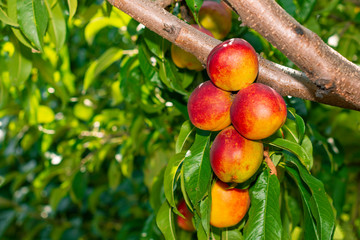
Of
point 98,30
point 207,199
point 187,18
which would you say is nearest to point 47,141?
point 98,30

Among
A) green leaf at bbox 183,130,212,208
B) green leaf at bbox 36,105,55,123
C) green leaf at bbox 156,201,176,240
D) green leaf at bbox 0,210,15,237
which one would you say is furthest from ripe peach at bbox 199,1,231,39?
green leaf at bbox 0,210,15,237

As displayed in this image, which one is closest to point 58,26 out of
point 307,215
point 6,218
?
point 307,215

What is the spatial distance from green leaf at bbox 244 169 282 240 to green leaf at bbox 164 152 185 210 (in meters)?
0.17

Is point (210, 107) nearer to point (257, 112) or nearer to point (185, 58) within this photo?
point (257, 112)

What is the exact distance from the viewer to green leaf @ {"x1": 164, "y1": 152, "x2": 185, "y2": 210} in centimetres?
84

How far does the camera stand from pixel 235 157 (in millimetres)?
736

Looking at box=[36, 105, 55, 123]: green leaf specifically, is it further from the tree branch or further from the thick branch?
the thick branch

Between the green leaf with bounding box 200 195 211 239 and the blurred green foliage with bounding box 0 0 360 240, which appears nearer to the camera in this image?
the green leaf with bounding box 200 195 211 239

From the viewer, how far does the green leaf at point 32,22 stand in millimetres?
948

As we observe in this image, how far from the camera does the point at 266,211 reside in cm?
79

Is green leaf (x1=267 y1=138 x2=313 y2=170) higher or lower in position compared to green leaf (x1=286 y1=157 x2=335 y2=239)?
higher

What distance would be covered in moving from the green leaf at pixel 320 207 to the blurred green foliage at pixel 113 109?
29 cm

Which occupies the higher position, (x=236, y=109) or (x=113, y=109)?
(x=236, y=109)

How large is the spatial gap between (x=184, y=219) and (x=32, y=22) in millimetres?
651
